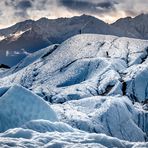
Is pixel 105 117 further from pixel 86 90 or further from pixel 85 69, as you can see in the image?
pixel 85 69

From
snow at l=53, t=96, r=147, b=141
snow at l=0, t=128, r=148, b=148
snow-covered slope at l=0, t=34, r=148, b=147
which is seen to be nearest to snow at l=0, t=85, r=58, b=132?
snow-covered slope at l=0, t=34, r=148, b=147

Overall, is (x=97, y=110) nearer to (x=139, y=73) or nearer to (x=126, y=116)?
(x=126, y=116)

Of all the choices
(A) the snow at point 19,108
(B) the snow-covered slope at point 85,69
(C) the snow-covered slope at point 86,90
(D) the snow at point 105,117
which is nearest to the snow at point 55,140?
(C) the snow-covered slope at point 86,90

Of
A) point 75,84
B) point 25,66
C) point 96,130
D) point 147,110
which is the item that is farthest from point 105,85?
point 25,66

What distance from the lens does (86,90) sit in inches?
5167

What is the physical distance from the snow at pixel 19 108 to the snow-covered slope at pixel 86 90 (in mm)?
128

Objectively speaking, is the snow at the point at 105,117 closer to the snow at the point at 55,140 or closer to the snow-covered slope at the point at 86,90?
the snow-covered slope at the point at 86,90

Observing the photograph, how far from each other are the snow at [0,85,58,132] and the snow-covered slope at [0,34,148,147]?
13 centimetres

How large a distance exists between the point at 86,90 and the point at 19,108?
78.1 meters

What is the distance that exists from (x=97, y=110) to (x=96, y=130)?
9.59 m

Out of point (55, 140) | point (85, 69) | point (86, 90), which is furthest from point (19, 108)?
point (85, 69)

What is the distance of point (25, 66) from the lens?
187 metres

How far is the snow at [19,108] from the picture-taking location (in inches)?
2019

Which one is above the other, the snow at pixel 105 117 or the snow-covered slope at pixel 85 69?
the snow-covered slope at pixel 85 69
